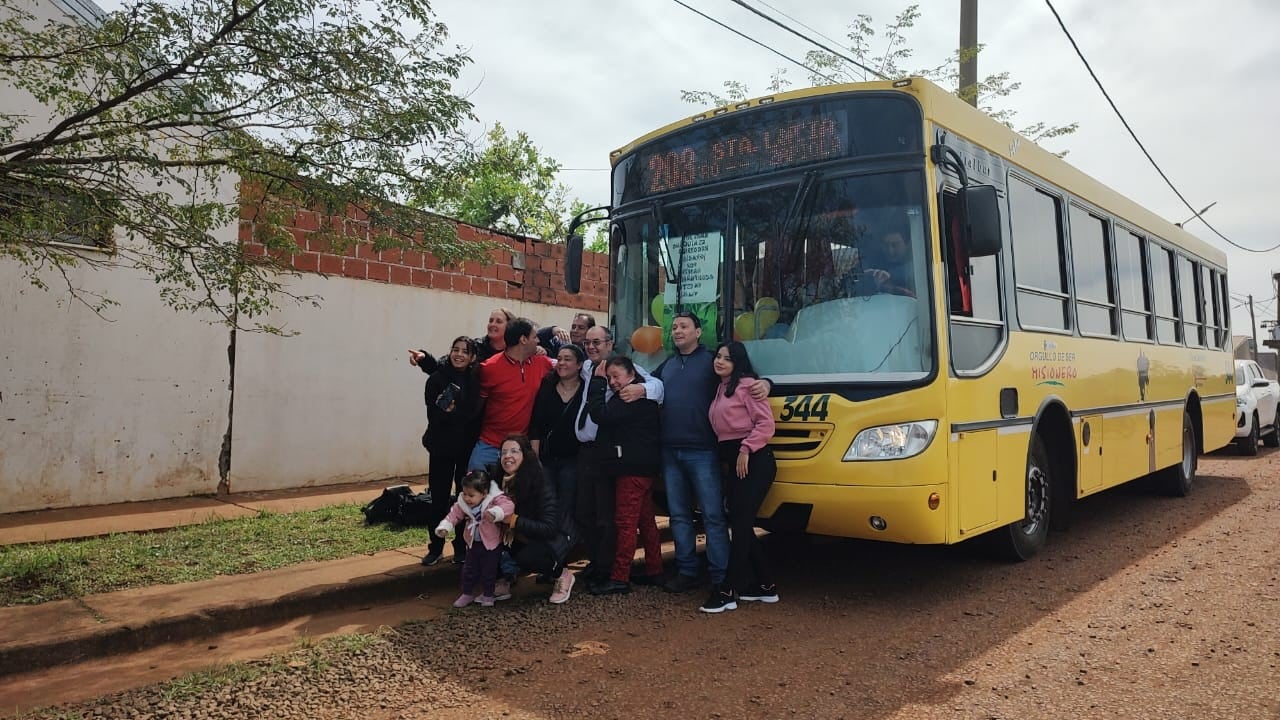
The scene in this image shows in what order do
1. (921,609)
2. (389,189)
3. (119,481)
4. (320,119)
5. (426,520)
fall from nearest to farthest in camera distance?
(921,609) → (320,119) → (389,189) → (426,520) → (119,481)

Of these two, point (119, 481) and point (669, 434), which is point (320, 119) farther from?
point (119, 481)

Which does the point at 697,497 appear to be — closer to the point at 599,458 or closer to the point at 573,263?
the point at 599,458

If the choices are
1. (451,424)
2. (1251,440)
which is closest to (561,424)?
(451,424)

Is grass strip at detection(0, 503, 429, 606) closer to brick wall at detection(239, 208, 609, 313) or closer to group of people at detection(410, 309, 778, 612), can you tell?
group of people at detection(410, 309, 778, 612)

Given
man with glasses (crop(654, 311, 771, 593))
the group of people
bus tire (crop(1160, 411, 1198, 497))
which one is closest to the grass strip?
the group of people

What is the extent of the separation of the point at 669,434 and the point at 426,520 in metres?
3.14

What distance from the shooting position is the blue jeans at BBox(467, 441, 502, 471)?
6.02m

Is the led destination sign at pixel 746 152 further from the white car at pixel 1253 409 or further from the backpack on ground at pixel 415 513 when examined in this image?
the white car at pixel 1253 409

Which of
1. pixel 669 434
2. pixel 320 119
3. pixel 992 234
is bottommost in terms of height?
pixel 669 434

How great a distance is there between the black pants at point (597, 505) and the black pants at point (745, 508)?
2.65 feet

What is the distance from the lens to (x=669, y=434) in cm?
561

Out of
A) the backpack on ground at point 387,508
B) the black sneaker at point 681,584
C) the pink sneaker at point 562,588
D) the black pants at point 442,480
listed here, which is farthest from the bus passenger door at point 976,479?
the backpack on ground at point 387,508

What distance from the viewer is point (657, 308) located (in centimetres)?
627

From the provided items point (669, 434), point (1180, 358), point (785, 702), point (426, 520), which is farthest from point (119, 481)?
point (1180, 358)
